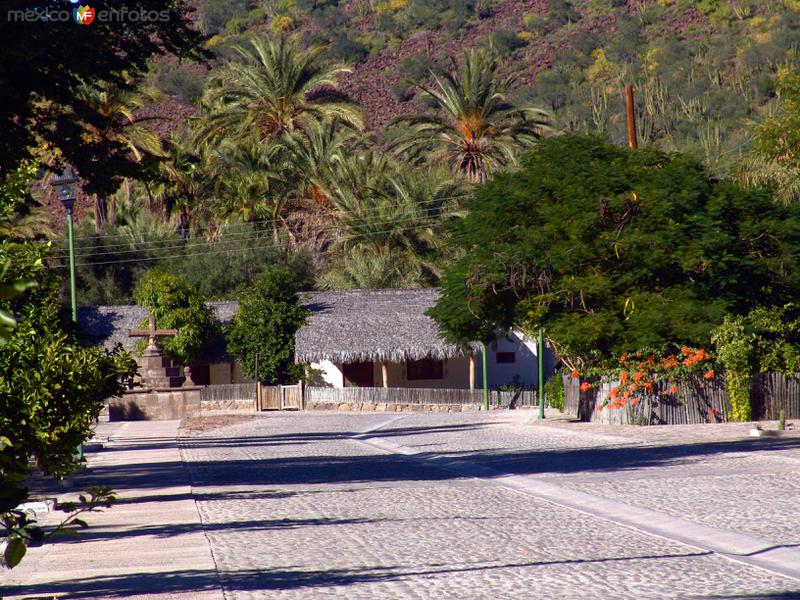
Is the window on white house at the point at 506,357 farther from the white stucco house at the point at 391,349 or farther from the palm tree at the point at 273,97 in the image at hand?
the palm tree at the point at 273,97

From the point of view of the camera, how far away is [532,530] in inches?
484

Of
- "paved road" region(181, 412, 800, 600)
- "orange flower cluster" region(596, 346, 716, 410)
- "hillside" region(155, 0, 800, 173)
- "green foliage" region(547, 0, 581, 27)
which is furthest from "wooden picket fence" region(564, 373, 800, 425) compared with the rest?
"green foliage" region(547, 0, 581, 27)

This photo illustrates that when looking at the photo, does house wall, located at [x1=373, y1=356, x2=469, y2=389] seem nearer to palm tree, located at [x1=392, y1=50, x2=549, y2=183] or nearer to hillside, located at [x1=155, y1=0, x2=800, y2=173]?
palm tree, located at [x1=392, y1=50, x2=549, y2=183]

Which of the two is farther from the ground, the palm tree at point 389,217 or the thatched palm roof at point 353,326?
the palm tree at point 389,217

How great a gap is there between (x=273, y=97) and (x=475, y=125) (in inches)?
463

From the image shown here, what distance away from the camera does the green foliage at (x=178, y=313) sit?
51.4 m

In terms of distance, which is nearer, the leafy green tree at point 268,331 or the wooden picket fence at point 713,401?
the wooden picket fence at point 713,401

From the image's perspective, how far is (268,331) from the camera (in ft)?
168

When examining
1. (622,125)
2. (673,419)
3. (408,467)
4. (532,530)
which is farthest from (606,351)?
(622,125)

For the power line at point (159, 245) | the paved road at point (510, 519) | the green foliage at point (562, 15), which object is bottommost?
the paved road at point (510, 519)

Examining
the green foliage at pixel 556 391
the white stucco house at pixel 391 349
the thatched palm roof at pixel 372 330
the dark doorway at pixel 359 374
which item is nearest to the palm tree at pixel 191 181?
the white stucco house at pixel 391 349

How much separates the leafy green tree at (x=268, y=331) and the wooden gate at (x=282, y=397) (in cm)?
139

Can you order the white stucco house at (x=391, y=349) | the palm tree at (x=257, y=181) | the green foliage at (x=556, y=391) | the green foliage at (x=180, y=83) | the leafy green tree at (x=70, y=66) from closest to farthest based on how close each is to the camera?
the leafy green tree at (x=70, y=66)
the green foliage at (x=556, y=391)
the white stucco house at (x=391, y=349)
the palm tree at (x=257, y=181)
the green foliage at (x=180, y=83)

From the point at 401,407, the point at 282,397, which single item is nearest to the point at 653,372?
the point at 401,407
